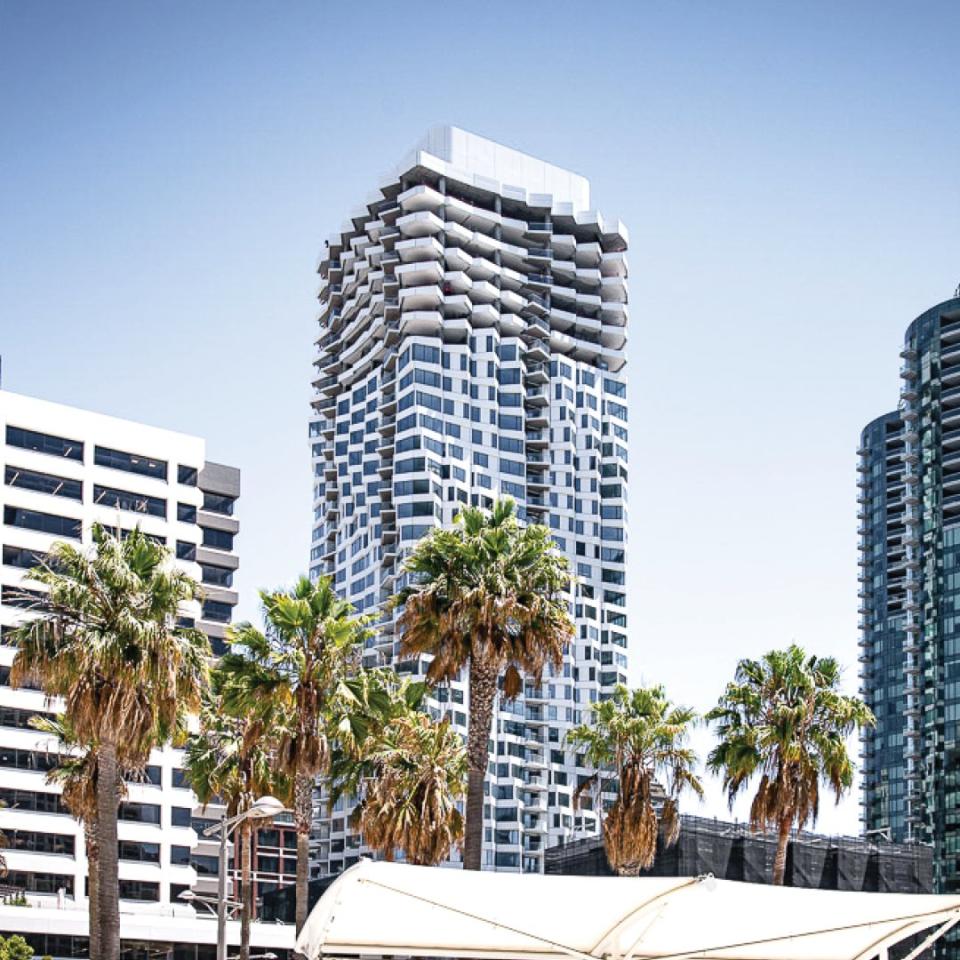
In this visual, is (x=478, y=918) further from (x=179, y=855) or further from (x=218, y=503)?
(x=218, y=503)

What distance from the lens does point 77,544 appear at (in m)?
95.4

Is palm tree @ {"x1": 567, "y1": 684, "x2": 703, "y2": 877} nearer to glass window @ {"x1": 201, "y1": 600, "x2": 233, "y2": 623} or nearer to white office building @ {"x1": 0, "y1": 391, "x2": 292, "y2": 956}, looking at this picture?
white office building @ {"x1": 0, "y1": 391, "x2": 292, "y2": 956}

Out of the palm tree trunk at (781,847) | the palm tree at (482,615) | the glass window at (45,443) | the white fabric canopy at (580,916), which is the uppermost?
the glass window at (45,443)

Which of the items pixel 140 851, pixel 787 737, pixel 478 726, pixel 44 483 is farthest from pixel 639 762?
pixel 44 483

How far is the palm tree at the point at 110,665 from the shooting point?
3881cm

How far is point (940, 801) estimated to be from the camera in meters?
167

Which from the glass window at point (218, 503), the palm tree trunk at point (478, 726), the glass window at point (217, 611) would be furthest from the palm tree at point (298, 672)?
the glass window at point (218, 503)

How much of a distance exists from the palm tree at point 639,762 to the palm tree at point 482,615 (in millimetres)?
8941

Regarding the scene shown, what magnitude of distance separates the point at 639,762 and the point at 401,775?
9259mm

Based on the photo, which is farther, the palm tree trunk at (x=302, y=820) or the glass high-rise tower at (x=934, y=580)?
the glass high-rise tower at (x=934, y=580)

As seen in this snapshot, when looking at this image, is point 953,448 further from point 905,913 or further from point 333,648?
point 905,913

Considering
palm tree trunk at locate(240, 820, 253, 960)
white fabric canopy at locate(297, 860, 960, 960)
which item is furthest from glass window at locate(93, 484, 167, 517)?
white fabric canopy at locate(297, 860, 960, 960)

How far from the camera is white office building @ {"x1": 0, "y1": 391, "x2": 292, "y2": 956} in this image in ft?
298

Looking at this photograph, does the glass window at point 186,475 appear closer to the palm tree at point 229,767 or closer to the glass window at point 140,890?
the glass window at point 140,890
